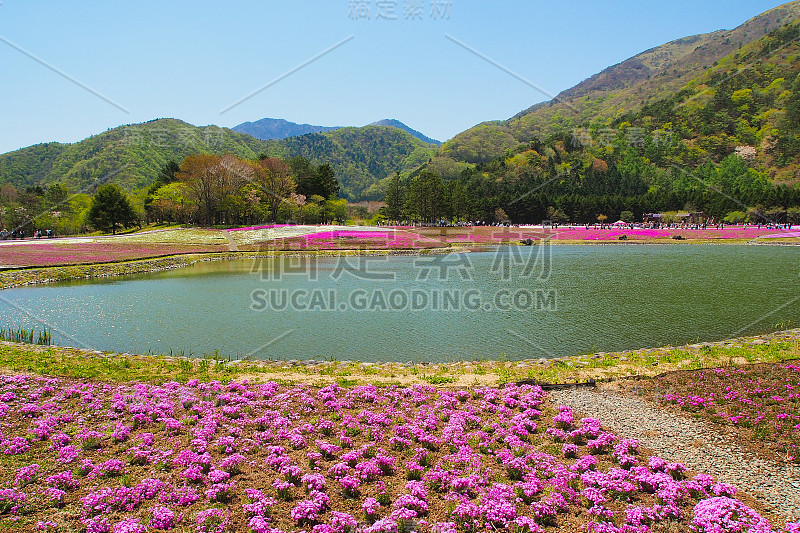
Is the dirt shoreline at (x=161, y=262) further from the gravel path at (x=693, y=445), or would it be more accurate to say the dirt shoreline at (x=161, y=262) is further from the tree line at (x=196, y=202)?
the gravel path at (x=693, y=445)

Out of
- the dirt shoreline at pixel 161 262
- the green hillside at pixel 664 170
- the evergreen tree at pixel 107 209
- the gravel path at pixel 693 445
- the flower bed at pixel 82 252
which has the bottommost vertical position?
the gravel path at pixel 693 445

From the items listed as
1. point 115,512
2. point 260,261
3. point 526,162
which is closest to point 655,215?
point 526,162

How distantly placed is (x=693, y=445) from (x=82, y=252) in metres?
50.1

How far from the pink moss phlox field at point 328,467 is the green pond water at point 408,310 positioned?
212 inches

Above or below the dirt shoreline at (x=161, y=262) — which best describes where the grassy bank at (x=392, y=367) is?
below

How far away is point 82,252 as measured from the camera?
43.5m

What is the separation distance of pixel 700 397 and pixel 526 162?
559 feet

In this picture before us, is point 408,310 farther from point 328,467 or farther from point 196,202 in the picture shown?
point 196,202

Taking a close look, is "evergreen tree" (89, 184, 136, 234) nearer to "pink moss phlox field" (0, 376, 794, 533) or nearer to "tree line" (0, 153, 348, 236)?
"tree line" (0, 153, 348, 236)

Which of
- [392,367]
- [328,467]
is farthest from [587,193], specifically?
[328,467]

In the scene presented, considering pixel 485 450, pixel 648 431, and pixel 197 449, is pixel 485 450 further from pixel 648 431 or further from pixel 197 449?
pixel 197 449

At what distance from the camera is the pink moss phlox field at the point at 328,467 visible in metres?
6.38

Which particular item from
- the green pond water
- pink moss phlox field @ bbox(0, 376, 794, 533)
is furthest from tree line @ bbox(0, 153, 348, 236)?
pink moss phlox field @ bbox(0, 376, 794, 533)

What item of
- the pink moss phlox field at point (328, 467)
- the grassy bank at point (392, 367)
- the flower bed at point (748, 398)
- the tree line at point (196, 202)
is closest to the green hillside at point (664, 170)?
the tree line at point (196, 202)
